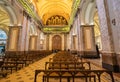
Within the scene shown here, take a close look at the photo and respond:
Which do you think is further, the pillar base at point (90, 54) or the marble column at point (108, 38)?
the pillar base at point (90, 54)

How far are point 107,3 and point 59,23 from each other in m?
24.9

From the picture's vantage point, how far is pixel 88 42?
1071 centimetres

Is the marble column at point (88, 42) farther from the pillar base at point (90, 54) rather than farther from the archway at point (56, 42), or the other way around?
the archway at point (56, 42)

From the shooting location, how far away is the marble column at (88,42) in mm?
10327

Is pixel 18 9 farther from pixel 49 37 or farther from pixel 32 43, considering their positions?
pixel 49 37

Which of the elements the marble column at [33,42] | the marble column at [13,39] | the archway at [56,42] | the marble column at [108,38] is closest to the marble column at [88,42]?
the marble column at [108,38]

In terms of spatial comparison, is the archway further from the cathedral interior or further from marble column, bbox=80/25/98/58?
marble column, bbox=80/25/98/58

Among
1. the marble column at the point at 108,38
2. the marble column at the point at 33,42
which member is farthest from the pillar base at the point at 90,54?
the marble column at the point at 33,42

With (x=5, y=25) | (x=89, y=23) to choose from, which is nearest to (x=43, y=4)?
(x=5, y=25)

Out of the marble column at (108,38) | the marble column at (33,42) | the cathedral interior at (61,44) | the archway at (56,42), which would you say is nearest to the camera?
the cathedral interior at (61,44)

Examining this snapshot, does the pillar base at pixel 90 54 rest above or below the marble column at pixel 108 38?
below

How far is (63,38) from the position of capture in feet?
93.5

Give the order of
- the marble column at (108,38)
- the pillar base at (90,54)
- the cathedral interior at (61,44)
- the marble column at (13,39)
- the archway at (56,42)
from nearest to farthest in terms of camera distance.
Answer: the cathedral interior at (61,44) → the marble column at (108,38) → the pillar base at (90,54) → the marble column at (13,39) → the archway at (56,42)

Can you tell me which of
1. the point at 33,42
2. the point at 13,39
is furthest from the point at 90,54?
the point at 33,42
